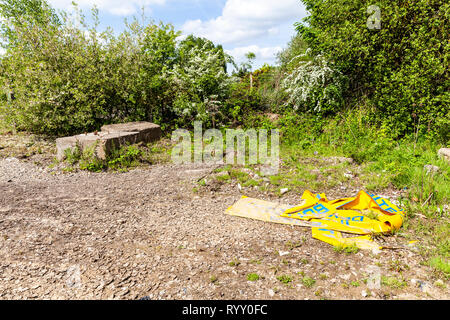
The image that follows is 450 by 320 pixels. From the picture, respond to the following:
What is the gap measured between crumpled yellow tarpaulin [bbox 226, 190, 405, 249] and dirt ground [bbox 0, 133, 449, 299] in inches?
5.8

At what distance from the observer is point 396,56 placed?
250 inches

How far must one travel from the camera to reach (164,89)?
28.8ft

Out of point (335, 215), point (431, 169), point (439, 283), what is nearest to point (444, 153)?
point (431, 169)

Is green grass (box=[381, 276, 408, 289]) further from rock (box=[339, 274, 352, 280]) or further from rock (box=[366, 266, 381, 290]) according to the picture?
rock (box=[339, 274, 352, 280])

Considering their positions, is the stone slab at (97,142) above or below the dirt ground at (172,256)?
above

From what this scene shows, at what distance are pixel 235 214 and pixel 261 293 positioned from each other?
160 centimetres

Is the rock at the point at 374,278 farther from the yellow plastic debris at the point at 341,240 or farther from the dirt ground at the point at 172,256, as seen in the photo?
the yellow plastic debris at the point at 341,240

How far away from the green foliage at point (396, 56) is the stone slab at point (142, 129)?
4.83 metres

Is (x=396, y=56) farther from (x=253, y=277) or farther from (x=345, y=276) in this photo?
(x=253, y=277)

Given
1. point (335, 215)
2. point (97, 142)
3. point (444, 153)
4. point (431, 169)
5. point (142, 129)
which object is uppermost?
point (142, 129)

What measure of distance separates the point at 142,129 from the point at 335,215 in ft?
17.2

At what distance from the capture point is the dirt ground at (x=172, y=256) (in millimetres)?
2453

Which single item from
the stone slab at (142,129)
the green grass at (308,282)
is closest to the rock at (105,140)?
the stone slab at (142,129)
